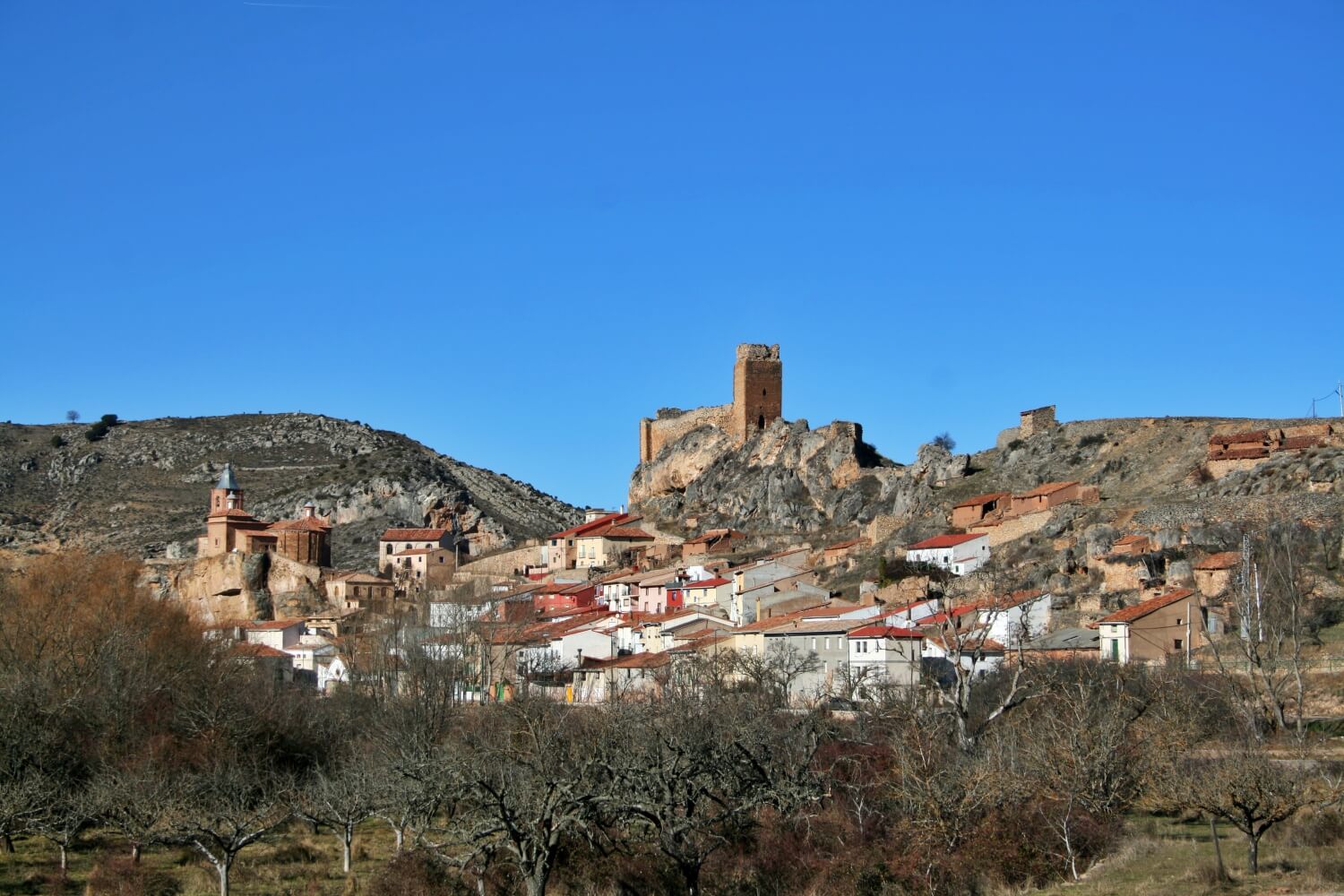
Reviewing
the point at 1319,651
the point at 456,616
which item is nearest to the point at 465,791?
the point at 1319,651

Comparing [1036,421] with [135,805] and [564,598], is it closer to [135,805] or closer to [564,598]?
[564,598]

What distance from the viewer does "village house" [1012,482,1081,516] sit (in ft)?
223

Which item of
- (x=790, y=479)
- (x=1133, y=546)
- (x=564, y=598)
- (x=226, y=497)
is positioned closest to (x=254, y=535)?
(x=226, y=497)

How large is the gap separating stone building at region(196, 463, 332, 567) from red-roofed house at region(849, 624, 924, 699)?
43649 millimetres

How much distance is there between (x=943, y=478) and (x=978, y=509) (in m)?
8.90

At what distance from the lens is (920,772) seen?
105 ft

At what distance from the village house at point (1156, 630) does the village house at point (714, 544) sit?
34.1 m

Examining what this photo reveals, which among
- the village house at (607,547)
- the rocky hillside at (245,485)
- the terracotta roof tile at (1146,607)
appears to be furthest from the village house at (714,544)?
the terracotta roof tile at (1146,607)

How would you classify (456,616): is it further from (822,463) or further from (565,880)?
(565,880)

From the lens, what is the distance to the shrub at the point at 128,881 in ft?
101

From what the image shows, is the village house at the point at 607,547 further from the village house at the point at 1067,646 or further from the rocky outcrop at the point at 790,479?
the village house at the point at 1067,646

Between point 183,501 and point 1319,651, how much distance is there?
→ 9439cm

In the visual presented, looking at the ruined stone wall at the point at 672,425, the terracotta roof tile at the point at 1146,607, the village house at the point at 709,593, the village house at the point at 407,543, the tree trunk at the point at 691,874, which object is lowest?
the tree trunk at the point at 691,874

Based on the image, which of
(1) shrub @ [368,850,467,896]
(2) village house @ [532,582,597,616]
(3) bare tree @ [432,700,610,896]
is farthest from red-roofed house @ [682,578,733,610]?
(1) shrub @ [368,850,467,896]
